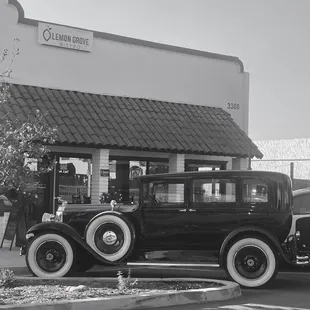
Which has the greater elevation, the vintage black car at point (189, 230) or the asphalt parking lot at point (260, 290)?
the vintage black car at point (189, 230)

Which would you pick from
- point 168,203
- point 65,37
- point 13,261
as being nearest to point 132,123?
point 65,37

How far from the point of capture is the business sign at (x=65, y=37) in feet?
57.5

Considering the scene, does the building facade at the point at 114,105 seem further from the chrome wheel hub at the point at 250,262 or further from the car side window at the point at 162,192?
the chrome wheel hub at the point at 250,262

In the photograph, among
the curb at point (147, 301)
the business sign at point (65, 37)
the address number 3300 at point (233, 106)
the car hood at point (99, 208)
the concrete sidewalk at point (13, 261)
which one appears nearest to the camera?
the curb at point (147, 301)

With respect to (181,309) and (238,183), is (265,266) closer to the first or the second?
(238,183)

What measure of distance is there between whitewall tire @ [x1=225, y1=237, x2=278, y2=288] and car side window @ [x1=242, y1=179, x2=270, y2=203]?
72 cm

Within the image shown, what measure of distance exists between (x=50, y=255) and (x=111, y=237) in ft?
3.74

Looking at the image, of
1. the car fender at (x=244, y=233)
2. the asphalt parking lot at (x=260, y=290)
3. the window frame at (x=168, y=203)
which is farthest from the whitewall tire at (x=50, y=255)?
the car fender at (x=244, y=233)

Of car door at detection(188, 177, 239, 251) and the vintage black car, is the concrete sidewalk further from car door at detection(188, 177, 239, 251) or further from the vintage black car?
car door at detection(188, 177, 239, 251)

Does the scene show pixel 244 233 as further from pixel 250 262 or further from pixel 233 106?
pixel 233 106

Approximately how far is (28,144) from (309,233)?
15.4 feet

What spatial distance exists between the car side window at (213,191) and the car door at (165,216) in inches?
8.0

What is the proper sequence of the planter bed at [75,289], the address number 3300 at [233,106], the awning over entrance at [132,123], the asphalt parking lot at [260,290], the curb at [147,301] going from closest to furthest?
the curb at [147,301]
the planter bed at [75,289]
the asphalt parking lot at [260,290]
the awning over entrance at [132,123]
the address number 3300 at [233,106]

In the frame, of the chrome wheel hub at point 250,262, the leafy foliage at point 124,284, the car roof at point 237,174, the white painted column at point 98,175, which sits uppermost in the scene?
the white painted column at point 98,175
